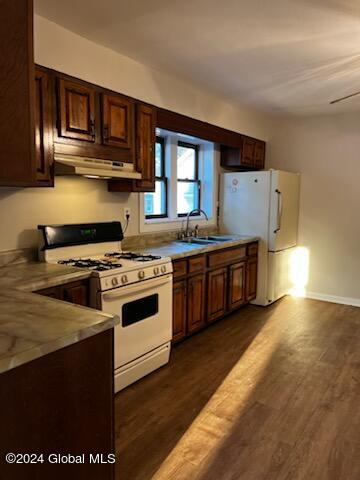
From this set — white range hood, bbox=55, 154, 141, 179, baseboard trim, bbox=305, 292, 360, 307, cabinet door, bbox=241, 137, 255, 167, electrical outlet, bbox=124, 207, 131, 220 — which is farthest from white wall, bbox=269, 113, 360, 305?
white range hood, bbox=55, 154, 141, 179

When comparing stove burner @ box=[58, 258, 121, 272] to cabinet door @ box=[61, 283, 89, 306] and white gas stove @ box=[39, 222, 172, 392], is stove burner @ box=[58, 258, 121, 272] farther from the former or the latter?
cabinet door @ box=[61, 283, 89, 306]

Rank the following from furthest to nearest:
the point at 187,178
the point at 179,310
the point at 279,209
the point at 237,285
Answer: the point at 187,178 < the point at 279,209 < the point at 237,285 < the point at 179,310

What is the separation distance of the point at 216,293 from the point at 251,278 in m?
0.85

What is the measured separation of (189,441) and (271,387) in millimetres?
869

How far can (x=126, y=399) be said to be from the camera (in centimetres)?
247

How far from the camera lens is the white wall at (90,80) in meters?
2.46

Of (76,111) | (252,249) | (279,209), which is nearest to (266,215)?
(279,209)

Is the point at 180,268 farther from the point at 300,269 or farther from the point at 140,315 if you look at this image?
the point at 300,269

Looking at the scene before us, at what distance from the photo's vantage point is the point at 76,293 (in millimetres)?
2281

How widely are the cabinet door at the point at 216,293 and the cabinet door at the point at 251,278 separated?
561 mm

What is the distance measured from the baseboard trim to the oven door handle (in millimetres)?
2882

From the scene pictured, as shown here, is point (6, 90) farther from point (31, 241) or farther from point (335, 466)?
point (335, 466)

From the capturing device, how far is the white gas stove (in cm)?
244

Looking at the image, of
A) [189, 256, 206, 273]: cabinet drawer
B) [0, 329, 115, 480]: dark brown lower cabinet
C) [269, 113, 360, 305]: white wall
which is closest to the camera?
[0, 329, 115, 480]: dark brown lower cabinet
